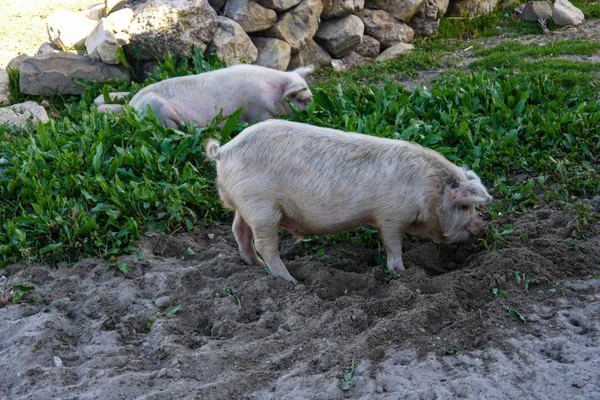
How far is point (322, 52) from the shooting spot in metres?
10.7

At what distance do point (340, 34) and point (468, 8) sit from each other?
2.80 m

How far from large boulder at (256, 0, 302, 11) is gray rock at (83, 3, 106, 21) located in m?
2.20

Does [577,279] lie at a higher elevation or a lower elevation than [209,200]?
higher

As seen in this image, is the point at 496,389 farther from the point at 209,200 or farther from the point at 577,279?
the point at 209,200

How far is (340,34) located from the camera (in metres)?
10.7

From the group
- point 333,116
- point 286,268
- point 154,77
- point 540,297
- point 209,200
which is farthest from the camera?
point 154,77

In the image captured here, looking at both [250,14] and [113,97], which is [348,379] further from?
[250,14]

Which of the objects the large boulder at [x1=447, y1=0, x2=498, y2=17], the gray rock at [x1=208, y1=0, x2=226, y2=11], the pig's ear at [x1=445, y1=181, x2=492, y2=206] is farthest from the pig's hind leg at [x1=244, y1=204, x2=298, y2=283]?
the large boulder at [x1=447, y1=0, x2=498, y2=17]

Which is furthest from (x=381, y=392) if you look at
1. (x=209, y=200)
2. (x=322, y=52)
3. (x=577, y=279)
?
(x=322, y=52)

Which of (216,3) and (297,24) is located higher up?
(216,3)

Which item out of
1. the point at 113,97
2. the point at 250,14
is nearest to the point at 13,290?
the point at 113,97

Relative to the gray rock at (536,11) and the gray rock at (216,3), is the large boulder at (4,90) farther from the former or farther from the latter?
the gray rock at (536,11)

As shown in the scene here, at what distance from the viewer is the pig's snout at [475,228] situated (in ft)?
17.2

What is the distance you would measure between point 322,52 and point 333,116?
11.6 feet
